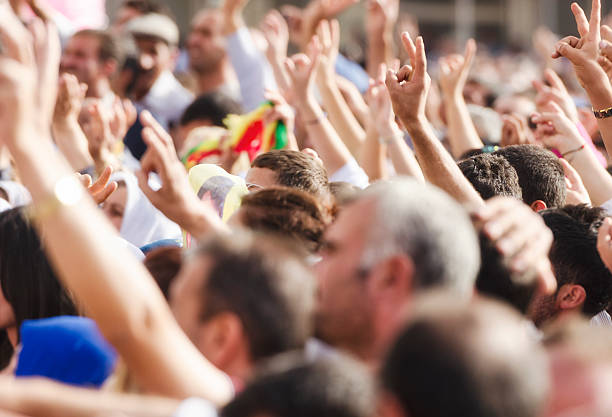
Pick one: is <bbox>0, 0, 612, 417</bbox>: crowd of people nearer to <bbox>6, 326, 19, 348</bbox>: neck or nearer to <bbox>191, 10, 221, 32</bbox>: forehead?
<bbox>6, 326, 19, 348</bbox>: neck

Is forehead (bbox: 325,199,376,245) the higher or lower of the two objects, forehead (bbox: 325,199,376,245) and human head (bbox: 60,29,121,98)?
the higher

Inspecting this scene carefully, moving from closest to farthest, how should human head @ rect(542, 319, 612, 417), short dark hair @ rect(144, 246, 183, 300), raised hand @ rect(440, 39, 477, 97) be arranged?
human head @ rect(542, 319, 612, 417), short dark hair @ rect(144, 246, 183, 300), raised hand @ rect(440, 39, 477, 97)

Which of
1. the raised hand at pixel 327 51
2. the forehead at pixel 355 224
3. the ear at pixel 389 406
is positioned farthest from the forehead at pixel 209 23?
the ear at pixel 389 406

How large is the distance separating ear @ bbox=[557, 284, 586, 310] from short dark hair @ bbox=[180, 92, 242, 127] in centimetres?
317

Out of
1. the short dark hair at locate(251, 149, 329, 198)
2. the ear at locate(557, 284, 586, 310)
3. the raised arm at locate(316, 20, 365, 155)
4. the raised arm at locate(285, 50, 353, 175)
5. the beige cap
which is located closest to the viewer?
the ear at locate(557, 284, 586, 310)

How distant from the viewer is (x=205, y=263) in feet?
6.32

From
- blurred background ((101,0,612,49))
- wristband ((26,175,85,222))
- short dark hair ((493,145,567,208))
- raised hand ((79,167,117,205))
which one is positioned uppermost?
wristband ((26,175,85,222))

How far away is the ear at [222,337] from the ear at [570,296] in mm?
1448

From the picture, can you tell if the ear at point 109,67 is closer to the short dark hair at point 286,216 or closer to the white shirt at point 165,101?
the white shirt at point 165,101

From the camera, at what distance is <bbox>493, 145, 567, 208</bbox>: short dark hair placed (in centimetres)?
367

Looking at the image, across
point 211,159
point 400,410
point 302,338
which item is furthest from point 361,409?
point 211,159

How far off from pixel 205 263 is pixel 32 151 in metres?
0.37

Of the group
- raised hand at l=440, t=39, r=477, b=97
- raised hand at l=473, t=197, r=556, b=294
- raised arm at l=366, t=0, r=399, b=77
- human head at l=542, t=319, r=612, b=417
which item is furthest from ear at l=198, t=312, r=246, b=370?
raised arm at l=366, t=0, r=399, b=77

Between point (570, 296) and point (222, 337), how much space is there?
1.49 metres
